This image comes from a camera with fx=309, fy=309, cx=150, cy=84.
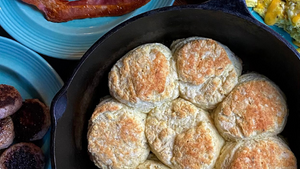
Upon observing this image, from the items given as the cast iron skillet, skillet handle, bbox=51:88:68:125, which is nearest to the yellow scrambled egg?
the cast iron skillet

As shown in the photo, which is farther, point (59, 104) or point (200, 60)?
point (200, 60)

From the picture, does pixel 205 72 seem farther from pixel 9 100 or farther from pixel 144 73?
pixel 9 100

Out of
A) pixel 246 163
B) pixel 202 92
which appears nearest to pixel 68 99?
pixel 202 92

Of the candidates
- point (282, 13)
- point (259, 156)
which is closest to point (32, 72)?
point (259, 156)

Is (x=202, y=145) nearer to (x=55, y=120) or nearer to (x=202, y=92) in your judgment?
(x=202, y=92)

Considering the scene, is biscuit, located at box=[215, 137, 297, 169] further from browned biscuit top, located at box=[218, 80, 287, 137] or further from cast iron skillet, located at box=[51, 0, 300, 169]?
cast iron skillet, located at box=[51, 0, 300, 169]
